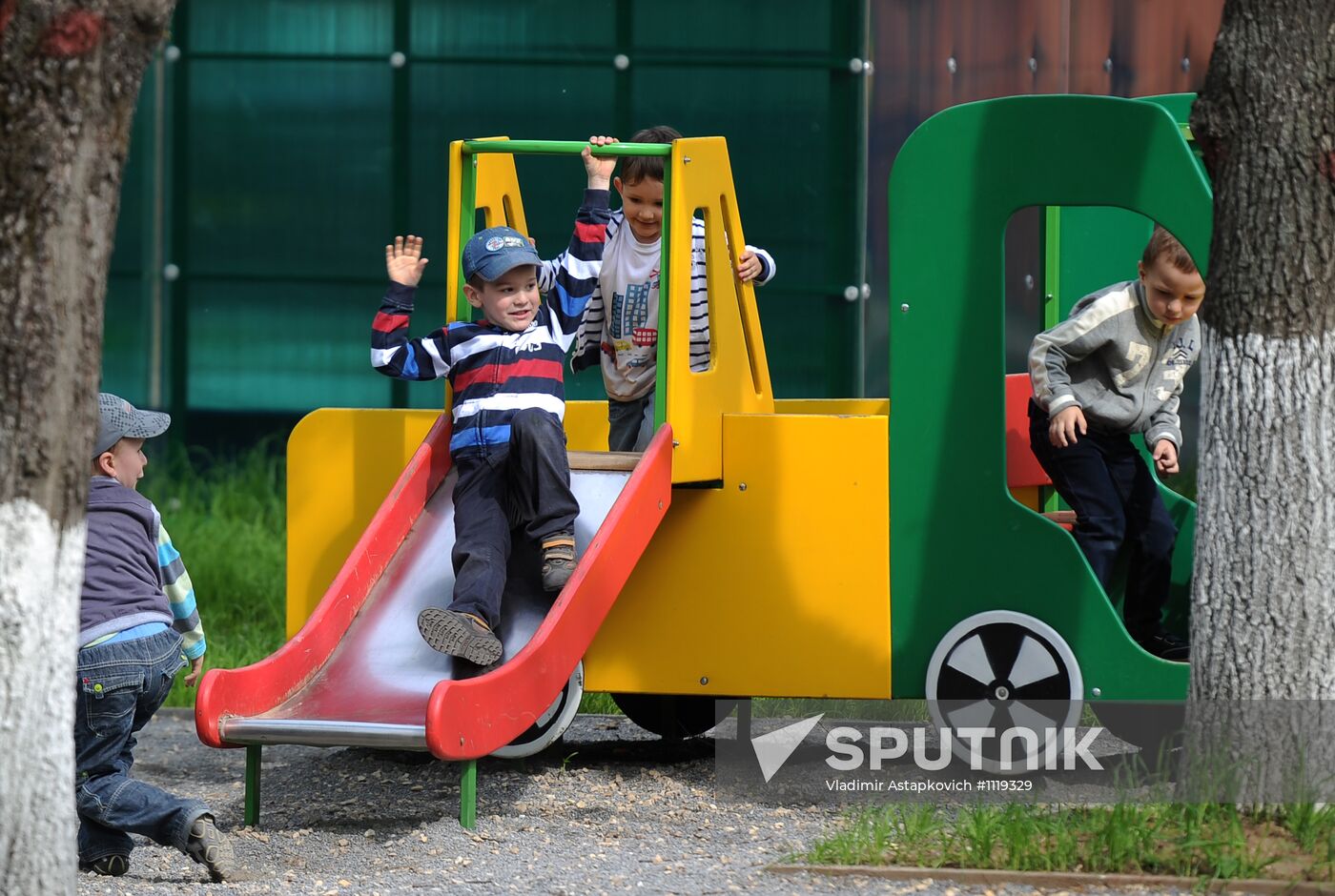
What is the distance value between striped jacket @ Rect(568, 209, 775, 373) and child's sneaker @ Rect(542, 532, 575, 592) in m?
0.79

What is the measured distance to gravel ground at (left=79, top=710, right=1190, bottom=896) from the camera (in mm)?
4250

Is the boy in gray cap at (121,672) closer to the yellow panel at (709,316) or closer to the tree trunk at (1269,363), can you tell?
the yellow panel at (709,316)

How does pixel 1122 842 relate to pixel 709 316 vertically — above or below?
below

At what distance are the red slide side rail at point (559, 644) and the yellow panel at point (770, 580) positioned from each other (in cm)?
17

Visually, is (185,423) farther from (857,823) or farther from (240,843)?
(857,823)

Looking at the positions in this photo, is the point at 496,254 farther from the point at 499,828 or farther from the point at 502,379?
the point at 499,828

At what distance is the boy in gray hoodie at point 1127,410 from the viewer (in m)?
5.25

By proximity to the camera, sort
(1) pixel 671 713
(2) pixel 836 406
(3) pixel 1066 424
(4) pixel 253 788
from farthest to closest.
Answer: (2) pixel 836 406 < (1) pixel 671 713 < (3) pixel 1066 424 < (4) pixel 253 788

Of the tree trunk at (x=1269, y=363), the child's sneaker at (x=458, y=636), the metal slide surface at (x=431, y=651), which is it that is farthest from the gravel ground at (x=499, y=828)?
the tree trunk at (x=1269, y=363)

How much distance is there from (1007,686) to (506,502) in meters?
1.40

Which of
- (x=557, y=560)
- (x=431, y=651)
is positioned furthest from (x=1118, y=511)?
(x=431, y=651)

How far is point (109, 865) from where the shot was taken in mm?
4418

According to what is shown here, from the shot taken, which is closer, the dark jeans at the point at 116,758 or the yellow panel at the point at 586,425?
the dark jeans at the point at 116,758

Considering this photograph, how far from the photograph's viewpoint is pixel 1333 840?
13.0 feet
